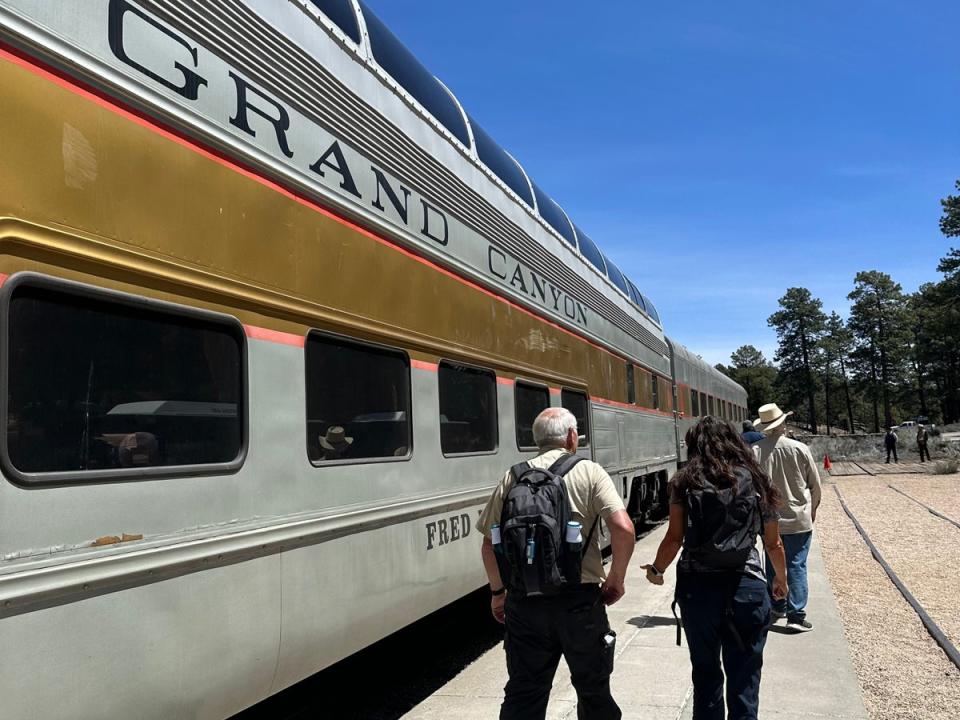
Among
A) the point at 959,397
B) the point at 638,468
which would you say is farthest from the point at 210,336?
the point at 959,397

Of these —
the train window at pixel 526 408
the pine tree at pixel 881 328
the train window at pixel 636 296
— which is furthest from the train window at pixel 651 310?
the pine tree at pixel 881 328

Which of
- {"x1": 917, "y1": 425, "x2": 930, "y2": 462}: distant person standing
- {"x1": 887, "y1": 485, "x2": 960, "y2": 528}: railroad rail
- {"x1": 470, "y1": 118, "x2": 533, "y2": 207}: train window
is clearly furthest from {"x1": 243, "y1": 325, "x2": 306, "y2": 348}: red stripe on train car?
{"x1": 917, "y1": 425, "x2": 930, "y2": 462}: distant person standing

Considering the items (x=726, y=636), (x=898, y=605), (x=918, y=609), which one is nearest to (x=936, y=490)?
(x=898, y=605)

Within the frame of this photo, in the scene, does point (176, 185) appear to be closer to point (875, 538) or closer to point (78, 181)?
point (78, 181)

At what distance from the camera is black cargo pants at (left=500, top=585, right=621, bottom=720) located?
308cm

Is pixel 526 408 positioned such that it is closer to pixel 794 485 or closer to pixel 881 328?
pixel 794 485

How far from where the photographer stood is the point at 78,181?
2404mm

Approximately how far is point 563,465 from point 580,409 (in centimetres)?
429

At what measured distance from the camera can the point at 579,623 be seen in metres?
3.08

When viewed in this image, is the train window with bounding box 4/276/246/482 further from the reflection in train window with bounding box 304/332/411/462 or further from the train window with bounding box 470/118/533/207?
the train window with bounding box 470/118/533/207

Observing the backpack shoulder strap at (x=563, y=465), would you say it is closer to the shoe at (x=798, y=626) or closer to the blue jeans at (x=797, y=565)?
the blue jeans at (x=797, y=565)

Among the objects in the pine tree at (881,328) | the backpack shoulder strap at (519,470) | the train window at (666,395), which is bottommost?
the backpack shoulder strap at (519,470)

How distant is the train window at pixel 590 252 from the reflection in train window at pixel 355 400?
4.72 meters

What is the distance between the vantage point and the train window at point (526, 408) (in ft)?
18.9
